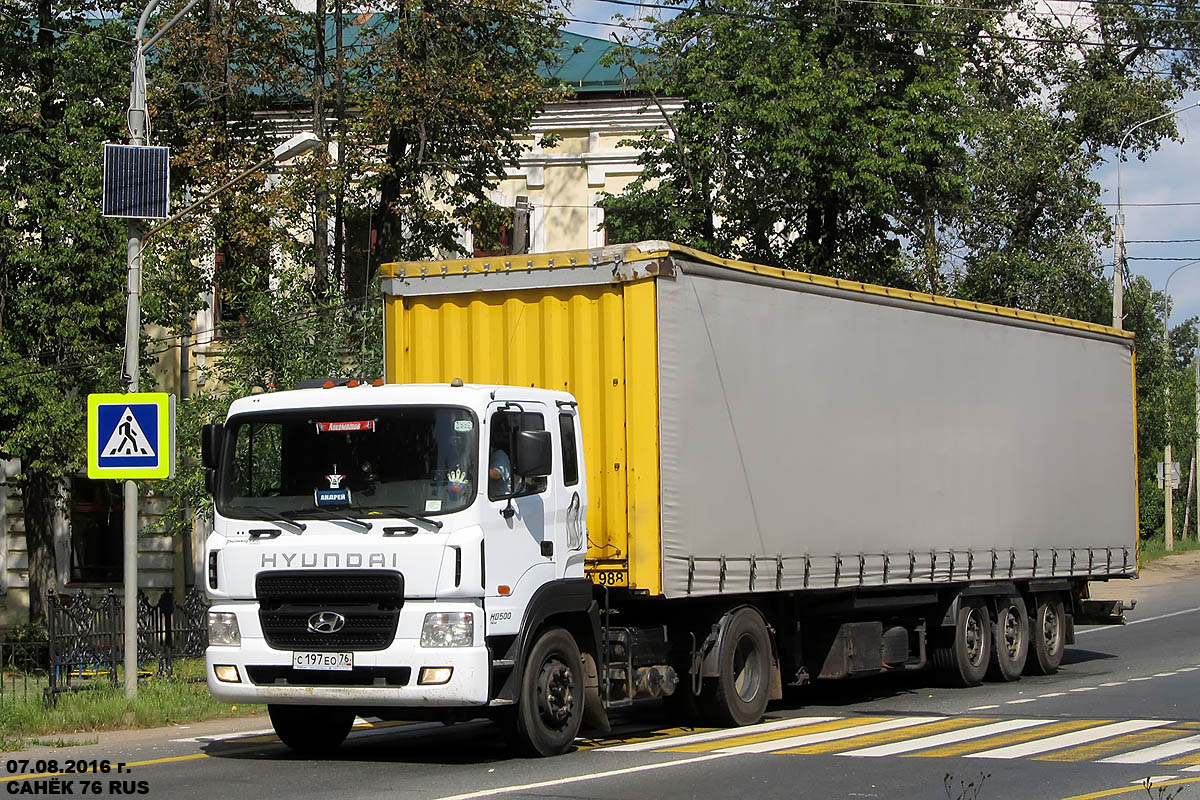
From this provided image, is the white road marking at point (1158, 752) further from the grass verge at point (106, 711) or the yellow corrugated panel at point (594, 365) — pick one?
the grass verge at point (106, 711)

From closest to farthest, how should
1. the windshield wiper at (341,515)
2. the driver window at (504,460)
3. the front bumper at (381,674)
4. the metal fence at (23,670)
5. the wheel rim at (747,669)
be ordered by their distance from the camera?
the front bumper at (381,674) → the windshield wiper at (341,515) → the driver window at (504,460) → the wheel rim at (747,669) → the metal fence at (23,670)

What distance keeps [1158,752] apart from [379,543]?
5.74m

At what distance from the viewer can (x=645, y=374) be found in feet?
41.0

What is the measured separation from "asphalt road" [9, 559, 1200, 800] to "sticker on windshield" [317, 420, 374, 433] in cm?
237

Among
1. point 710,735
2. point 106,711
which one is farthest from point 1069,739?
point 106,711

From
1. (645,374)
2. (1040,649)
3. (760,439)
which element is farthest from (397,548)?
(1040,649)

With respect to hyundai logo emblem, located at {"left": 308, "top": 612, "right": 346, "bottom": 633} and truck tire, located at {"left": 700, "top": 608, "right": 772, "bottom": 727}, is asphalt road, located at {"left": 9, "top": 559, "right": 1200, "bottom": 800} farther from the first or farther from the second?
hyundai logo emblem, located at {"left": 308, "top": 612, "right": 346, "bottom": 633}

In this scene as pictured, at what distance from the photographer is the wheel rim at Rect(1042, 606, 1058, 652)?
19297 millimetres

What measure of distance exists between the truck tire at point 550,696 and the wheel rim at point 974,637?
7.09m

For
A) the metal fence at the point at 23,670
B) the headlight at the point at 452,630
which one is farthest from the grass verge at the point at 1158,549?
the headlight at the point at 452,630

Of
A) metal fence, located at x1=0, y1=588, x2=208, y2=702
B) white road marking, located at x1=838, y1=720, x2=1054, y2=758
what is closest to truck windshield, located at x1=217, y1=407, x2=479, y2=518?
white road marking, located at x1=838, y1=720, x2=1054, y2=758

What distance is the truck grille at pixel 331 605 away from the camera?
1077 cm

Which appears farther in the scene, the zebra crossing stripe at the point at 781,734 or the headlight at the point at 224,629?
the zebra crossing stripe at the point at 781,734

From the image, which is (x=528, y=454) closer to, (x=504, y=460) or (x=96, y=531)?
(x=504, y=460)
